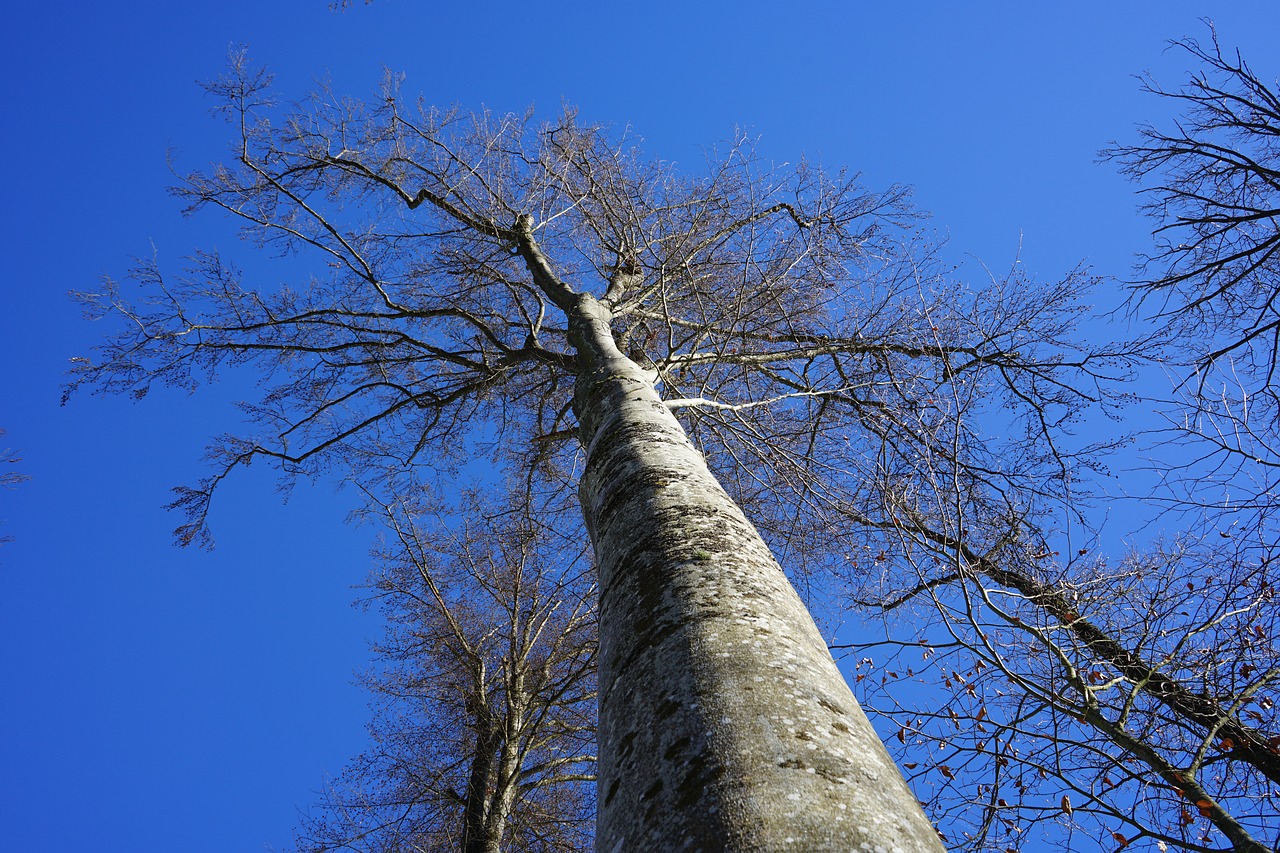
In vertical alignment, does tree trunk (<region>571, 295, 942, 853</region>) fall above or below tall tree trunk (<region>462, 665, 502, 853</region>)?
below

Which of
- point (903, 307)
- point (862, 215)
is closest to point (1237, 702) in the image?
point (903, 307)

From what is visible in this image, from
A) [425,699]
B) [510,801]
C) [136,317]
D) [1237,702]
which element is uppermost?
[136,317]

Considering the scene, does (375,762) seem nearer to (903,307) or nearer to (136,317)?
(136,317)

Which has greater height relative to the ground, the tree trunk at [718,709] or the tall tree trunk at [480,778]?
the tall tree trunk at [480,778]

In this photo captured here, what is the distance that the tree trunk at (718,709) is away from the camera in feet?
3.04

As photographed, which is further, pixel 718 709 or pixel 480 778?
pixel 480 778

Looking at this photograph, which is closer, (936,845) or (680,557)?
(936,845)

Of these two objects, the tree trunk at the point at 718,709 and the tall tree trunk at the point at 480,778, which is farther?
the tall tree trunk at the point at 480,778

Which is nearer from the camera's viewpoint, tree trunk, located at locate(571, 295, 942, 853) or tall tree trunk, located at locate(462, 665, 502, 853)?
tree trunk, located at locate(571, 295, 942, 853)

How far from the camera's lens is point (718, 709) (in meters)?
1.14

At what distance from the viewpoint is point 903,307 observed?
167 inches

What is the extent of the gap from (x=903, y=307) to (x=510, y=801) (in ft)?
13.6

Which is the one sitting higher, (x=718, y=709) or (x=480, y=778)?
(x=480, y=778)

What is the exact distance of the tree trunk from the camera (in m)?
0.93
